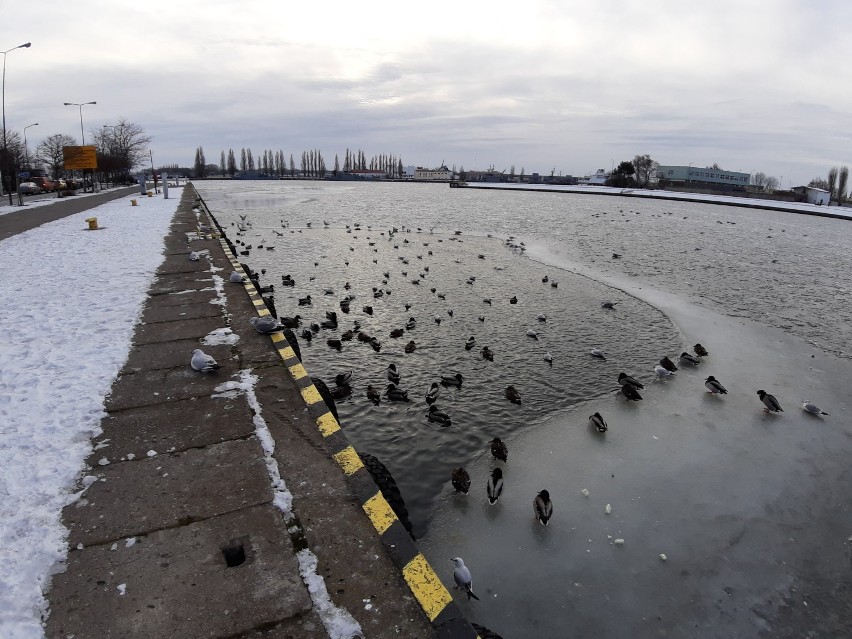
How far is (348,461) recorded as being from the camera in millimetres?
4562

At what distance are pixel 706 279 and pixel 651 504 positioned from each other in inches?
630

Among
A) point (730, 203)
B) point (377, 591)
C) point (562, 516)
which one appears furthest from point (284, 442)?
point (730, 203)

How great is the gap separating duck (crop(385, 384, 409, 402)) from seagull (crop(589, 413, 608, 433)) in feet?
9.67

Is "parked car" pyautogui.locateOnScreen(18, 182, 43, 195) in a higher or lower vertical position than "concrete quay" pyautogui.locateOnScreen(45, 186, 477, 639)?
higher

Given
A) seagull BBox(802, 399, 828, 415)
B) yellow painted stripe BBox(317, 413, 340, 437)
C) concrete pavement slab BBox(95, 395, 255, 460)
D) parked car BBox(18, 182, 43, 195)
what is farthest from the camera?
parked car BBox(18, 182, 43, 195)

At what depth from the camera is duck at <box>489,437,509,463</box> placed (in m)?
6.40

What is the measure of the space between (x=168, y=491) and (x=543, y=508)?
3.74 meters


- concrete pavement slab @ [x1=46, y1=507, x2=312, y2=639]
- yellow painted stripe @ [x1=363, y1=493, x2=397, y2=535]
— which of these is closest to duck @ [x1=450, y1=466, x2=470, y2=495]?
yellow painted stripe @ [x1=363, y1=493, x2=397, y2=535]

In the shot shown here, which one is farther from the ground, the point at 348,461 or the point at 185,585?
the point at 348,461

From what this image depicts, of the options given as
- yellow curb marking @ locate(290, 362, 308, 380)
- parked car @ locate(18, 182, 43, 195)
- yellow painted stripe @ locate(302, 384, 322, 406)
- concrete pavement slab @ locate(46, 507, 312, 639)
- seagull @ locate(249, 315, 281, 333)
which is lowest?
concrete pavement slab @ locate(46, 507, 312, 639)

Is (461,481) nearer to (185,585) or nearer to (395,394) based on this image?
(395,394)

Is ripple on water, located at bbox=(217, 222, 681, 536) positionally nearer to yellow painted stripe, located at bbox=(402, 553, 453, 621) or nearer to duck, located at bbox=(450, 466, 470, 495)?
duck, located at bbox=(450, 466, 470, 495)

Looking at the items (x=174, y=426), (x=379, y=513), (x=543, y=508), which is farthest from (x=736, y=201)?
(x=174, y=426)

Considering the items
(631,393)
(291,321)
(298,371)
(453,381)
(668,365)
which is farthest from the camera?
(291,321)
